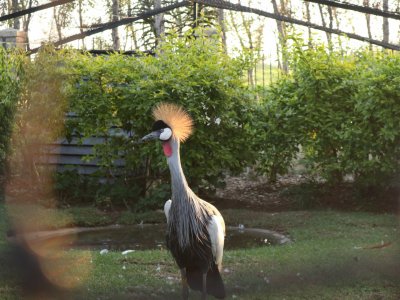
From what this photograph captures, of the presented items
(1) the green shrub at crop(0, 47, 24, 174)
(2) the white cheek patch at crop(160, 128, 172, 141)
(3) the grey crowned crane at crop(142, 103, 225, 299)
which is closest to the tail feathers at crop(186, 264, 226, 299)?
(3) the grey crowned crane at crop(142, 103, 225, 299)

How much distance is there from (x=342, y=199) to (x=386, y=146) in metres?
1.23

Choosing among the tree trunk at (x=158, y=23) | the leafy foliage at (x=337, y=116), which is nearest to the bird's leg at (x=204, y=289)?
the leafy foliage at (x=337, y=116)

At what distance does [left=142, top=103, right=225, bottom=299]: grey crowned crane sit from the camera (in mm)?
5391

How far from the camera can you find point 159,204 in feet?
33.6

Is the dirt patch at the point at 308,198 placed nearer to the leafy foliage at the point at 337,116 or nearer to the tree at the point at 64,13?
the leafy foliage at the point at 337,116

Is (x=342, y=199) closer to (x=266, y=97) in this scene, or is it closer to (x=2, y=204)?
(x=266, y=97)

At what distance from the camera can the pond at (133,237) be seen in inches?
327

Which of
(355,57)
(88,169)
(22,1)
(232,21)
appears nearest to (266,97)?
(355,57)

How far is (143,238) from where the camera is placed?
881cm

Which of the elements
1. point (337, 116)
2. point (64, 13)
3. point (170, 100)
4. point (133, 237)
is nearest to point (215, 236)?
point (133, 237)

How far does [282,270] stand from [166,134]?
6.73 ft

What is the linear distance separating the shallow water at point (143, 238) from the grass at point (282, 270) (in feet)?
1.42

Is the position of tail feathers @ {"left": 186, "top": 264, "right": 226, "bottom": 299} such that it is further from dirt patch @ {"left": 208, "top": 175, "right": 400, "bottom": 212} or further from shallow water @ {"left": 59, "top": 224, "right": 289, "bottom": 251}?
dirt patch @ {"left": 208, "top": 175, "right": 400, "bottom": 212}

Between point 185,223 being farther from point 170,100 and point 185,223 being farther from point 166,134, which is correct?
point 170,100
